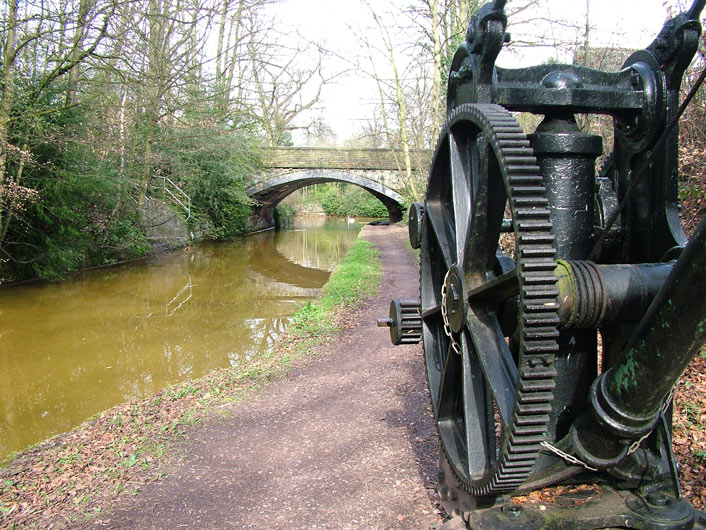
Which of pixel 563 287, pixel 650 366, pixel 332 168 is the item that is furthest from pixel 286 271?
pixel 650 366

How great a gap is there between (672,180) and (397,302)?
1462 millimetres

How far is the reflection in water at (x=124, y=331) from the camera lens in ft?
23.8

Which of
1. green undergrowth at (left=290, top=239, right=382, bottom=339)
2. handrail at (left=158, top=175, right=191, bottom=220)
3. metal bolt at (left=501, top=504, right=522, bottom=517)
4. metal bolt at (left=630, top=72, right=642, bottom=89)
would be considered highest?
handrail at (left=158, top=175, right=191, bottom=220)

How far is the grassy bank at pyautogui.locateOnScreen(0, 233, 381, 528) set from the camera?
4102 mm

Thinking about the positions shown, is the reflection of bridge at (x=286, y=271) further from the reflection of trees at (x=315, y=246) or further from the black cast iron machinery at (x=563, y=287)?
the black cast iron machinery at (x=563, y=287)

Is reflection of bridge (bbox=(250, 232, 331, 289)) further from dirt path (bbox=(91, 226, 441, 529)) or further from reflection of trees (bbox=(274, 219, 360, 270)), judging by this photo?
dirt path (bbox=(91, 226, 441, 529))

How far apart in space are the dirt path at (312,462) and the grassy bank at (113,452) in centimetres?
23

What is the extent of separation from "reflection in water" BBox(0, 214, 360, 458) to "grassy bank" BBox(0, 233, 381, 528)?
1075 millimetres

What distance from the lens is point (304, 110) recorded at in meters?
36.6

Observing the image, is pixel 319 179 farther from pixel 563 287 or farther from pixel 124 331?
pixel 563 287

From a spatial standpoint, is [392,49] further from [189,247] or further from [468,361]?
[468,361]

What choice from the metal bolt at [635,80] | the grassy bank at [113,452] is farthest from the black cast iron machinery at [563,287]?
the grassy bank at [113,452]

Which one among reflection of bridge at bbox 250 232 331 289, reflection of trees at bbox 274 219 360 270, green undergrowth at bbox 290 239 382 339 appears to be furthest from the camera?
reflection of trees at bbox 274 219 360 270

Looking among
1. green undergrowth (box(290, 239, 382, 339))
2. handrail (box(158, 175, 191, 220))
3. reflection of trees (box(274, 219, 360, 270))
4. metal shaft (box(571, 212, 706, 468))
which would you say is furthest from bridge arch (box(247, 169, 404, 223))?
metal shaft (box(571, 212, 706, 468))
